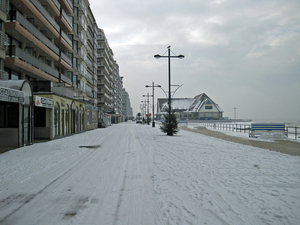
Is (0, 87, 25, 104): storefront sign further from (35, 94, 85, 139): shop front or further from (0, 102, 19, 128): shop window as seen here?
(35, 94, 85, 139): shop front

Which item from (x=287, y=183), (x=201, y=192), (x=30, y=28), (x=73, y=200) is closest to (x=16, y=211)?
(x=73, y=200)

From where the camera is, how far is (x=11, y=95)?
11.6 meters

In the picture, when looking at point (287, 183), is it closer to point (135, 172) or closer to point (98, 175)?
point (135, 172)

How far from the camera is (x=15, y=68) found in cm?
2192

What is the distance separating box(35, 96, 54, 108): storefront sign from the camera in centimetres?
1547

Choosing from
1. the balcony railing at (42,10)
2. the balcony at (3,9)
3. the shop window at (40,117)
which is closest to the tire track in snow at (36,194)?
the shop window at (40,117)

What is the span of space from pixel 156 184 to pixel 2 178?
4.14 meters

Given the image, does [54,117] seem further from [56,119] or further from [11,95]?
[11,95]

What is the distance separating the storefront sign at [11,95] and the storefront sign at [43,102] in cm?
237

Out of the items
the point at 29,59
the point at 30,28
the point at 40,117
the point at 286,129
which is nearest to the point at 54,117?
the point at 40,117

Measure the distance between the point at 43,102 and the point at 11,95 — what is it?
16.3 ft

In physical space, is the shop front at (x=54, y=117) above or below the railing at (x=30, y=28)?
below

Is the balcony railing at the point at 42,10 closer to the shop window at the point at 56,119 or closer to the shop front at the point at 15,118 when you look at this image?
the shop window at the point at 56,119

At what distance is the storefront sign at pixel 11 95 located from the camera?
10.8 metres
